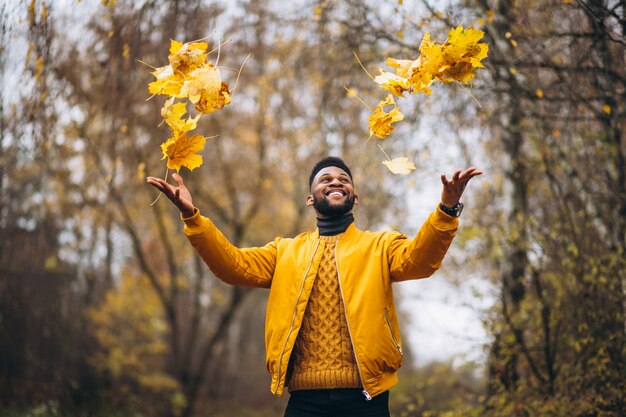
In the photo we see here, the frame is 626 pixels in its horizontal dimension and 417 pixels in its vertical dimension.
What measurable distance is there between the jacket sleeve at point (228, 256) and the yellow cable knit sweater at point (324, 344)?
365 mm

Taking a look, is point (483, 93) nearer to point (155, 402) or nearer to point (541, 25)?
point (541, 25)

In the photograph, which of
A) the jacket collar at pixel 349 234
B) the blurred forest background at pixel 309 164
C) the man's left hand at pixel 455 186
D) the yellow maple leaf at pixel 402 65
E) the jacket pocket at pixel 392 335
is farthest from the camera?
the blurred forest background at pixel 309 164

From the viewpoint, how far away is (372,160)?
8766mm

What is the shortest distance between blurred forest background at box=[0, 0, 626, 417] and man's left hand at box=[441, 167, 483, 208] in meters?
1.76

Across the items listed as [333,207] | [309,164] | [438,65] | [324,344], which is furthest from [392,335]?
[309,164]

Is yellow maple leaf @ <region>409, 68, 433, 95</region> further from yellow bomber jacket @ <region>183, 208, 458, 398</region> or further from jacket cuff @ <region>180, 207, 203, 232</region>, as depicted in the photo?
jacket cuff @ <region>180, 207, 203, 232</region>

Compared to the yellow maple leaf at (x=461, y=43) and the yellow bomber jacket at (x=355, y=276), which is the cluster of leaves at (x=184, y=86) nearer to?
the yellow bomber jacket at (x=355, y=276)

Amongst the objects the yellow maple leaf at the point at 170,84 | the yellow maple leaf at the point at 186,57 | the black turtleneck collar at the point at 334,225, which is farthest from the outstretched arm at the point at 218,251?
the yellow maple leaf at the point at 186,57

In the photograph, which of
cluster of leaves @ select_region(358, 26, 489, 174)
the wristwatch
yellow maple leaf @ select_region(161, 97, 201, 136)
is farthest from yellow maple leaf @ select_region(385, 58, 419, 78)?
yellow maple leaf @ select_region(161, 97, 201, 136)

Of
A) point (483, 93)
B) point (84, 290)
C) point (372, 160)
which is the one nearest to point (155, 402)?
point (84, 290)

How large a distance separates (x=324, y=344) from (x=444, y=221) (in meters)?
0.91

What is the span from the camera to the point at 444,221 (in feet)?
9.39

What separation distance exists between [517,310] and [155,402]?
9.69 m

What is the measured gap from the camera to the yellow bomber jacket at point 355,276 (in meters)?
2.92
